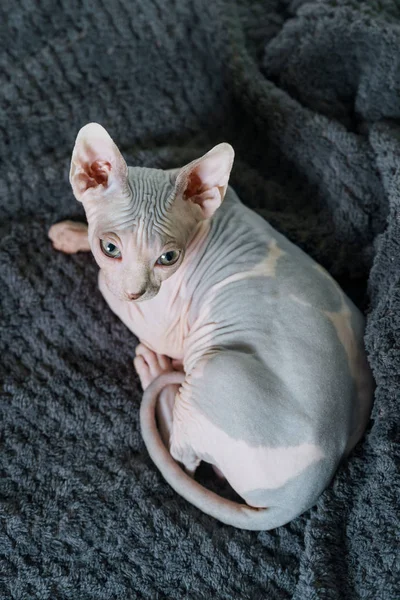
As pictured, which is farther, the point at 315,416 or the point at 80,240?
the point at 80,240

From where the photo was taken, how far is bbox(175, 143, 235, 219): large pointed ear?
1.03 metres

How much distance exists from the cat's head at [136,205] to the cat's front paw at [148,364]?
10.7 inches

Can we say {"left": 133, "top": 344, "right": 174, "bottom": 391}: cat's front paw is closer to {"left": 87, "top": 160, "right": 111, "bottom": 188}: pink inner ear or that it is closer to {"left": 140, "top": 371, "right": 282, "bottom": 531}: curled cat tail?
{"left": 140, "top": 371, "right": 282, "bottom": 531}: curled cat tail

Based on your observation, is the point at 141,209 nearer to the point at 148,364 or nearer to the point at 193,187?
the point at 193,187

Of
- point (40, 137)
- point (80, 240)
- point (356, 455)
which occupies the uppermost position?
point (40, 137)

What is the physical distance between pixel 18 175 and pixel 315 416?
2.66ft

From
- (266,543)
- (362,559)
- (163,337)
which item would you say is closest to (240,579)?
(266,543)

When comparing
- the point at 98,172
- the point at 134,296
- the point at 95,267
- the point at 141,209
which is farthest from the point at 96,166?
the point at 95,267

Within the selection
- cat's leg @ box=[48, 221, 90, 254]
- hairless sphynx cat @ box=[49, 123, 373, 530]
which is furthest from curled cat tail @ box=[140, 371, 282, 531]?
cat's leg @ box=[48, 221, 90, 254]

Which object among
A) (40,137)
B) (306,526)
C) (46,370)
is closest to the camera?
(306,526)

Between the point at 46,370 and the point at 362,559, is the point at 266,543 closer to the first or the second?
the point at 362,559

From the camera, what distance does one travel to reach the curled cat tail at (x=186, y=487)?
111 cm

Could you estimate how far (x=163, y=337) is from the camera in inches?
49.4

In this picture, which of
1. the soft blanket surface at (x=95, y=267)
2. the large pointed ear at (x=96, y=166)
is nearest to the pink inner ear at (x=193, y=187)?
the large pointed ear at (x=96, y=166)
